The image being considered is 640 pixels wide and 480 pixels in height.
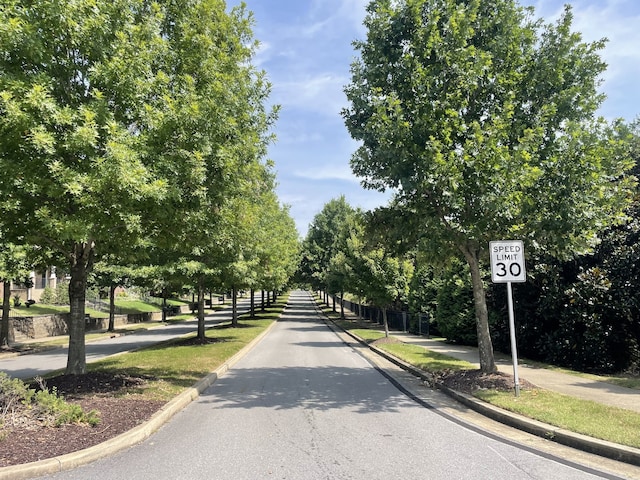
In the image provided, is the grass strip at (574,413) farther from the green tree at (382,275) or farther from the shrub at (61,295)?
the shrub at (61,295)

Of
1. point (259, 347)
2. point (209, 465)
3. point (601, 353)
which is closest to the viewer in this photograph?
point (209, 465)

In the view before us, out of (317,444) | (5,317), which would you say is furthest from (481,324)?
(5,317)

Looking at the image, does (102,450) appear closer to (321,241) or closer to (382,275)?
(382,275)

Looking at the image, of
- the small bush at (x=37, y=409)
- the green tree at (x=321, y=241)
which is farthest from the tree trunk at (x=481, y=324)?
the green tree at (x=321, y=241)

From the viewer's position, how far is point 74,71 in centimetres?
823

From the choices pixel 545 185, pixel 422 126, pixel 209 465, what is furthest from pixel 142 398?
pixel 545 185

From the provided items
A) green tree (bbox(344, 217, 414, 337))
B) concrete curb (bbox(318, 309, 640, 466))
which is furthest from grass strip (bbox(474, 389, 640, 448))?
green tree (bbox(344, 217, 414, 337))

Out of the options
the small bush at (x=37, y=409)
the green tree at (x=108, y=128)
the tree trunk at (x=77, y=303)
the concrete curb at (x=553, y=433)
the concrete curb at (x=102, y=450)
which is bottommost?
the concrete curb at (x=553, y=433)

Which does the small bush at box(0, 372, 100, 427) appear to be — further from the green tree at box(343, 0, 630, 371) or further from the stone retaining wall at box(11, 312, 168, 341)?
the stone retaining wall at box(11, 312, 168, 341)

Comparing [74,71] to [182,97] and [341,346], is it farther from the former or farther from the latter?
[341,346]

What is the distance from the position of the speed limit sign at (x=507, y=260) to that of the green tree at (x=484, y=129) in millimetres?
380

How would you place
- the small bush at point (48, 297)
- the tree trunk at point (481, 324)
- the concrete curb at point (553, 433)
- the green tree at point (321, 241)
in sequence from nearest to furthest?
the concrete curb at point (553, 433), the tree trunk at point (481, 324), the small bush at point (48, 297), the green tree at point (321, 241)

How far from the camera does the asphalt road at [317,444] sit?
5262 millimetres

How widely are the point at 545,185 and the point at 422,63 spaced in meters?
3.56
